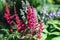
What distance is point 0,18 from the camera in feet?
17.6

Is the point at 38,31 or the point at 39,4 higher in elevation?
the point at 39,4

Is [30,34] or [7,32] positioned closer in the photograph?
[30,34]

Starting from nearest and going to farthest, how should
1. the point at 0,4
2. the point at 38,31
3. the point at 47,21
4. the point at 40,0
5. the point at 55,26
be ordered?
the point at 38,31, the point at 55,26, the point at 47,21, the point at 0,4, the point at 40,0

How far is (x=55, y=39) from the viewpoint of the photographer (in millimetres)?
3707

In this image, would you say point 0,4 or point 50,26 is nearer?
point 50,26

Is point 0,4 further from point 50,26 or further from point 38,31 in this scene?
point 38,31

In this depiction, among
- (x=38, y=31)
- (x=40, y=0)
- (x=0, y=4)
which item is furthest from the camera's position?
(x=40, y=0)

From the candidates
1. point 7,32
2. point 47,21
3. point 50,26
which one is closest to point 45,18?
point 47,21

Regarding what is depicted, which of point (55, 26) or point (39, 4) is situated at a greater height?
point (39, 4)

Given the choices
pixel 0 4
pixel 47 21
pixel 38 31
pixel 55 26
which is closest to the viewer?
pixel 38 31

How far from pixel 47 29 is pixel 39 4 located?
169 cm

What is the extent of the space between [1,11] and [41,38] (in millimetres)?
1766

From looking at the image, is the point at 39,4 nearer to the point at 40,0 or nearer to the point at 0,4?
the point at 40,0

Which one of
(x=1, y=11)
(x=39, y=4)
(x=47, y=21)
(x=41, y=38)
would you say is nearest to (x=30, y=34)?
(x=41, y=38)
